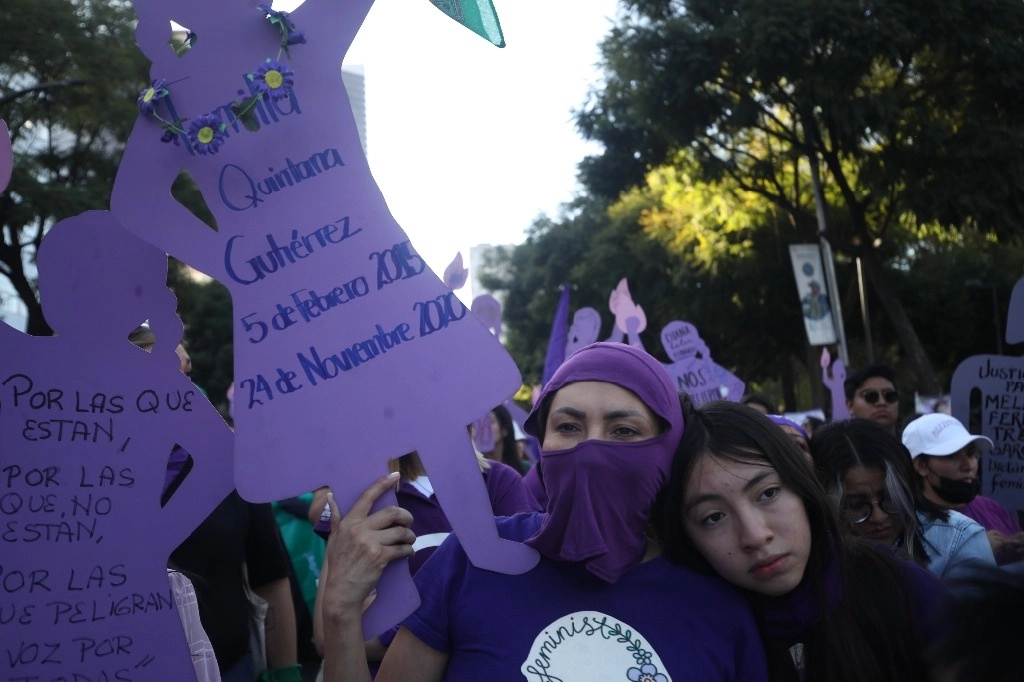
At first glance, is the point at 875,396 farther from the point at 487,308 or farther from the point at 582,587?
the point at 582,587

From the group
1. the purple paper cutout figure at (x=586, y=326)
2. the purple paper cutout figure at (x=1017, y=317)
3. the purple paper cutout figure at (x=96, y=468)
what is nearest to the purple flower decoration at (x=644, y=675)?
the purple paper cutout figure at (x=96, y=468)

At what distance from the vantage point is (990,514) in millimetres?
4414

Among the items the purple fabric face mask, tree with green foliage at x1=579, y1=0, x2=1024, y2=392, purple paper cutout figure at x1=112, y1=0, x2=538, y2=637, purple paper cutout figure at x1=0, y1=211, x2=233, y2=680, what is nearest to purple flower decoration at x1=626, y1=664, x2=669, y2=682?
the purple fabric face mask

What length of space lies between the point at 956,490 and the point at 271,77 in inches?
126

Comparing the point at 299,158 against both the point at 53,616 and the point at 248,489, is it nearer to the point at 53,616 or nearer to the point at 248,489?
the point at 248,489

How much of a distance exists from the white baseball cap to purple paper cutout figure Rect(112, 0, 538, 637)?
265 centimetres

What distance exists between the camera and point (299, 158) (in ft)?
7.29

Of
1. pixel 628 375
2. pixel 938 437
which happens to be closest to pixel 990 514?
pixel 938 437

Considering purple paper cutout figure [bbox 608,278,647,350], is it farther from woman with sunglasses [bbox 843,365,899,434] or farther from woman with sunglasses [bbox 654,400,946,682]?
woman with sunglasses [bbox 654,400,946,682]

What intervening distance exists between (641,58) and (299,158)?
16.8 metres

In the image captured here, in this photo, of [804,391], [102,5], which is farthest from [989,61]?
[804,391]

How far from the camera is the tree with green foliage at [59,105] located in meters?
14.3

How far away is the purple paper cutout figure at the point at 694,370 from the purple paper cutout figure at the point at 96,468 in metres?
5.81

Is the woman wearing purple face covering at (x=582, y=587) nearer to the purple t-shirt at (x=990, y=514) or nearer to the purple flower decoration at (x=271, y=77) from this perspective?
the purple flower decoration at (x=271, y=77)
